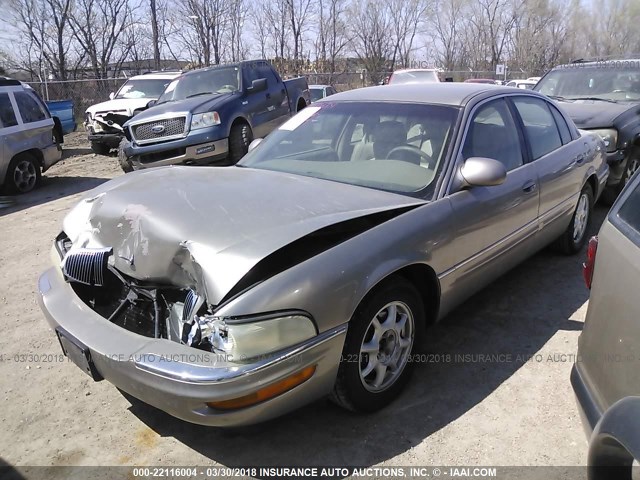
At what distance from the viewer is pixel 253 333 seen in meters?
2.18

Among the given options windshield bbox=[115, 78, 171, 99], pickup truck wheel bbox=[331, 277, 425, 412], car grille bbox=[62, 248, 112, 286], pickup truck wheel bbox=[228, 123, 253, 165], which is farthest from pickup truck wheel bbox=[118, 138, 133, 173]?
pickup truck wheel bbox=[331, 277, 425, 412]

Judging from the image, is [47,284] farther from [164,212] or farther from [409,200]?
[409,200]

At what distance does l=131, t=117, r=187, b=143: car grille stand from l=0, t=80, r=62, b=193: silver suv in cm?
210

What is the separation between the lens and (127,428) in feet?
9.22

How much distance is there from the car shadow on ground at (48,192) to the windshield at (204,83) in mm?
2152

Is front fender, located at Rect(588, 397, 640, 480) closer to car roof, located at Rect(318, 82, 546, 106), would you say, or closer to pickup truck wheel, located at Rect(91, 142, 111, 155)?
car roof, located at Rect(318, 82, 546, 106)

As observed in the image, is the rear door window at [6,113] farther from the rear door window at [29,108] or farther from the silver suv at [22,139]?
the rear door window at [29,108]

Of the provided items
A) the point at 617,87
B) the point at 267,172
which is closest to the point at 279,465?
the point at 267,172

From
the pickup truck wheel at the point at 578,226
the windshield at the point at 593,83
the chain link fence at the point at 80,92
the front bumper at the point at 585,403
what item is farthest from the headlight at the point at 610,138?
the chain link fence at the point at 80,92

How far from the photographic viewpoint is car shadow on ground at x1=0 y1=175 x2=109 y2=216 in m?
8.43

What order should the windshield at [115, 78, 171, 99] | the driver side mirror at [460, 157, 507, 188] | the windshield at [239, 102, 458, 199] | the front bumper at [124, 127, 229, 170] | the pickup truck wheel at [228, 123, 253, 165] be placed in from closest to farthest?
the driver side mirror at [460, 157, 507, 188] → the windshield at [239, 102, 458, 199] → the front bumper at [124, 127, 229, 170] → the pickup truck wheel at [228, 123, 253, 165] → the windshield at [115, 78, 171, 99]

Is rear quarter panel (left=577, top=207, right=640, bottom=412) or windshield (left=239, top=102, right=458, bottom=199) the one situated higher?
windshield (left=239, top=102, right=458, bottom=199)

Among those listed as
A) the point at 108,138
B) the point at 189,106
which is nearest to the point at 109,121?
the point at 108,138

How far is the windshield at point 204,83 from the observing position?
947cm
